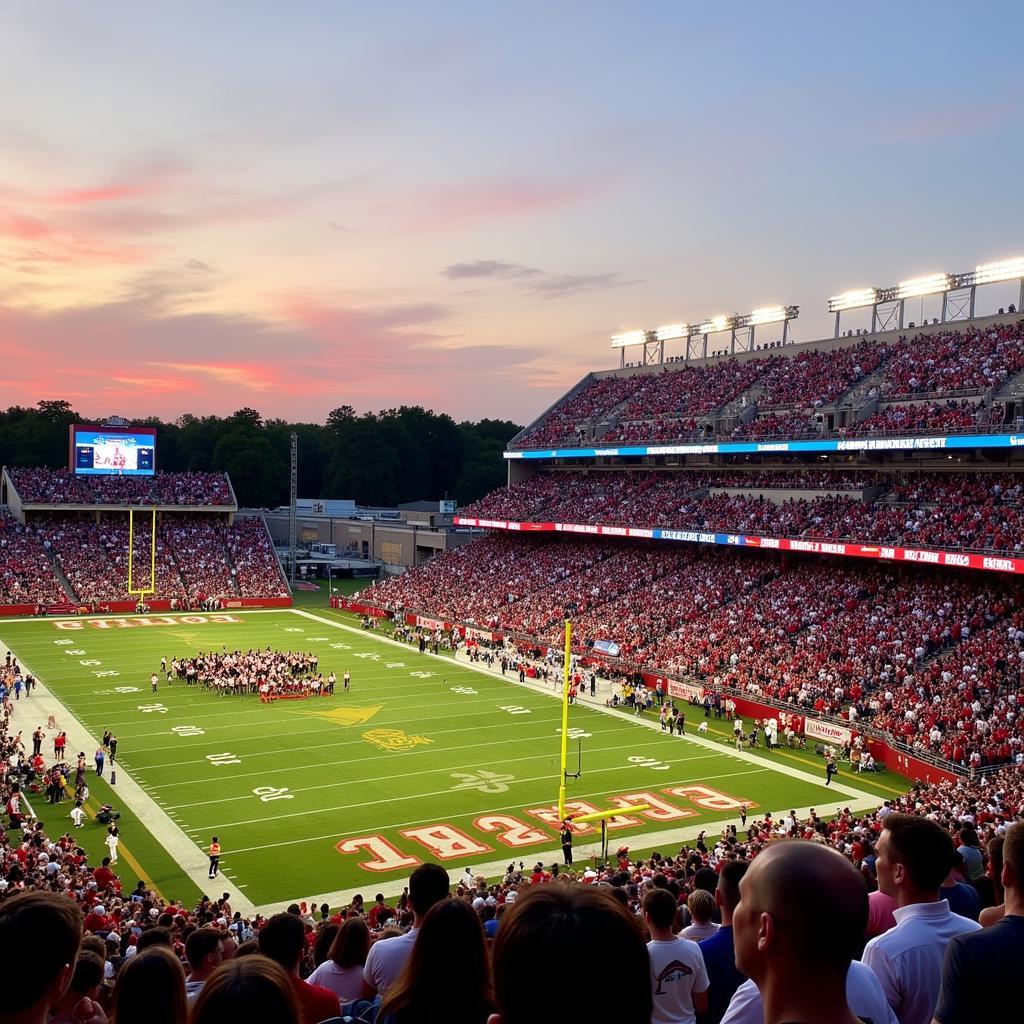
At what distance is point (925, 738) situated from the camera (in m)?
25.9

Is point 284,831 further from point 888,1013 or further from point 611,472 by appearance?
point 611,472

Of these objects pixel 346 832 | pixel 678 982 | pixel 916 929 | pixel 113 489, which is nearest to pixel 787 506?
pixel 346 832

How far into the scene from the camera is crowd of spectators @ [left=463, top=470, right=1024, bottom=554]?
1308 inches

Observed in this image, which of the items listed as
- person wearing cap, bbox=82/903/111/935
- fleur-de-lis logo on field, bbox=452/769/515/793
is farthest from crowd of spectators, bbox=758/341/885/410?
person wearing cap, bbox=82/903/111/935

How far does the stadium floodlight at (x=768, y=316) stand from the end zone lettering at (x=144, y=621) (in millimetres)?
32332

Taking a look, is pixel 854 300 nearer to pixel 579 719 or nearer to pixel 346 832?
pixel 579 719

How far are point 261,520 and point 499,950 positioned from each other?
68949mm

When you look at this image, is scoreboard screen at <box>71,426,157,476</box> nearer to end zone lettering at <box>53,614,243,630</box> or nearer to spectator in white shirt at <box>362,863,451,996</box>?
end zone lettering at <box>53,614,243,630</box>

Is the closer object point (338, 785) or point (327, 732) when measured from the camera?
point (338, 785)

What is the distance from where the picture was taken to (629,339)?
63.3 metres

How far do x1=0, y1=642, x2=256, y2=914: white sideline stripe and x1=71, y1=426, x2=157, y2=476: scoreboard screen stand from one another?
31.3 m

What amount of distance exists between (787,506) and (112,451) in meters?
41.4

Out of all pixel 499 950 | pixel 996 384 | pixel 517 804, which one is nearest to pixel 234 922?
pixel 517 804

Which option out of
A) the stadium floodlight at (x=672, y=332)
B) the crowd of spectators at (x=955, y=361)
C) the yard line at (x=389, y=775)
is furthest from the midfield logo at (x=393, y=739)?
the stadium floodlight at (x=672, y=332)
